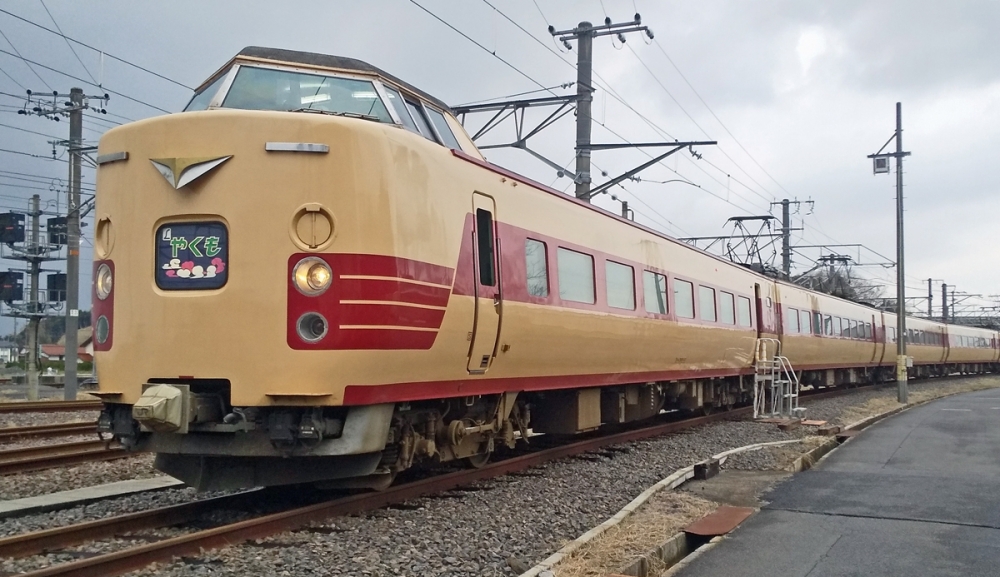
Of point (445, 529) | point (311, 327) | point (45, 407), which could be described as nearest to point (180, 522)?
point (311, 327)

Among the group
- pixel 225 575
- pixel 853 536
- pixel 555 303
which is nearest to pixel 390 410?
pixel 225 575

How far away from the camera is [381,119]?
750 centimetres

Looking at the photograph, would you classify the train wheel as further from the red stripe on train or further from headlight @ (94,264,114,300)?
headlight @ (94,264,114,300)

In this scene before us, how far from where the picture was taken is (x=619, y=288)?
1177 centimetres

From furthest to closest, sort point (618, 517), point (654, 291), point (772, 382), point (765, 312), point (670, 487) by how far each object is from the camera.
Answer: point (765, 312), point (772, 382), point (654, 291), point (670, 487), point (618, 517)

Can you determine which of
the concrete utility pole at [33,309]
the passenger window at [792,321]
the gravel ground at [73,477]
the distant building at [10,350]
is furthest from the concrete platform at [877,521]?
the distant building at [10,350]

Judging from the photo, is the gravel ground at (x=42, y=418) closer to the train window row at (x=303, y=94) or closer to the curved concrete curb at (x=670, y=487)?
the train window row at (x=303, y=94)

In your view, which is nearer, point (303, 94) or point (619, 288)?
point (303, 94)

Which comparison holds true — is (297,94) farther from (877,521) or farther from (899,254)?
(899,254)

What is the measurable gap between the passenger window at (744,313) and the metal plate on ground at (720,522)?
33.4 feet

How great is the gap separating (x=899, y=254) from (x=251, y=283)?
2273 cm

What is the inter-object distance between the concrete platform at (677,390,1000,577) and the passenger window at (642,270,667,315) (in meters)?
3.12

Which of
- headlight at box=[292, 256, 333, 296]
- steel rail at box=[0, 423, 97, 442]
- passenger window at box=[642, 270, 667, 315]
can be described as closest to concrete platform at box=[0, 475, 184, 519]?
headlight at box=[292, 256, 333, 296]

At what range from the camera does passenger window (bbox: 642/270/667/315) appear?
1281 centimetres
